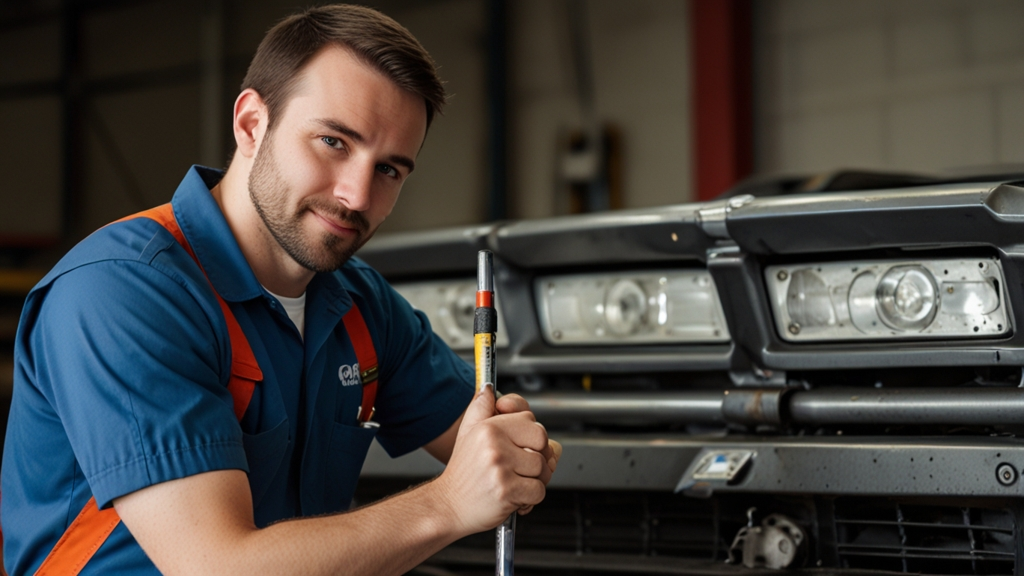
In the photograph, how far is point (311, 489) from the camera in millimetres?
1527

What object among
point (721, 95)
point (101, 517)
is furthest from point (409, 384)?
point (721, 95)

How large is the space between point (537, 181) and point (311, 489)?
268 inches

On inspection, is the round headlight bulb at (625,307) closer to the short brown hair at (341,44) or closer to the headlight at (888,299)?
the headlight at (888,299)

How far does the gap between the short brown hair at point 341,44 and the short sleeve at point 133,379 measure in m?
0.34

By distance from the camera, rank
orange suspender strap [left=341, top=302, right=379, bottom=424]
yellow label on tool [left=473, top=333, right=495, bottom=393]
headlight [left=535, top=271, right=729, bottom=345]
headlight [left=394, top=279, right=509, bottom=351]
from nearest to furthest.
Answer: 1. yellow label on tool [left=473, top=333, right=495, bottom=393]
2. orange suspender strap [left=341, top=302, right=379, bottom=424]
3. headlight [left=535, top=271, right=729, bottom=345]
4. headlight [left=394, top=279, right=509, bottom=351]

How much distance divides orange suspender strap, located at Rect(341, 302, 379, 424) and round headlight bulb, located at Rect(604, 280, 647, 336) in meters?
0.62

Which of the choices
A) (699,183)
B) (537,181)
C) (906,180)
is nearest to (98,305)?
(906,180)

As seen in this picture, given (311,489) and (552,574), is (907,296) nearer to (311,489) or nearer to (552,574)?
(552,574)

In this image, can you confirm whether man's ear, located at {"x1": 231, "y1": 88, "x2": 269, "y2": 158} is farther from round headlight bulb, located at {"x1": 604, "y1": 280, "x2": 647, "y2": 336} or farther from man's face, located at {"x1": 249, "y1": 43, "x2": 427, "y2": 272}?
round headlight bulb, located at {"x1": 604, "y1": 280, "x2": 647, "y2": 336}

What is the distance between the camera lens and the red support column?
269 inches

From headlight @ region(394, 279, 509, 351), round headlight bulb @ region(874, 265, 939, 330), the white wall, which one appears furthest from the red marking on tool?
the white wall

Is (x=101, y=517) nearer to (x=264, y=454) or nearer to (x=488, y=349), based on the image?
(x=264, y=454)

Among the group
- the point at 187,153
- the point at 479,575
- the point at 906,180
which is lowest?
the point at 479,575

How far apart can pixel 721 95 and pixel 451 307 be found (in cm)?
504
